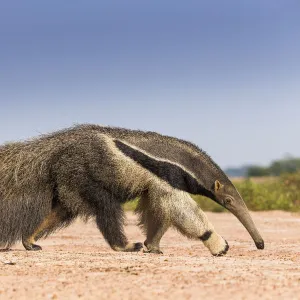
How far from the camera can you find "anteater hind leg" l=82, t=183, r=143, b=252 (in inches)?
352

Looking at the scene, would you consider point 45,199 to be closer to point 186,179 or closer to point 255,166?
point 186,179

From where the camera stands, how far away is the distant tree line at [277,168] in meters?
41.8

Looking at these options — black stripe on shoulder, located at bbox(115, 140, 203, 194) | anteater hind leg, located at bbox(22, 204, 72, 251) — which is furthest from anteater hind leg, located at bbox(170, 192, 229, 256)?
anteater hind leg, located at bbox(22, 204, 72, 251)

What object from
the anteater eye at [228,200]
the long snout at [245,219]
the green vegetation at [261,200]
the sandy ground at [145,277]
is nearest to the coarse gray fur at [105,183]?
the anteater eye at [228,200]

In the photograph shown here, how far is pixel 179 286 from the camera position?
5.58 metres

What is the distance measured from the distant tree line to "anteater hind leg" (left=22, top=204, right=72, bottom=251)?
21.7 meters

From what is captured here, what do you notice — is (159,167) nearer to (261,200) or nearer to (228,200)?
(228,200)

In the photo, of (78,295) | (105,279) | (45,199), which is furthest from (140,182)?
(78,295)

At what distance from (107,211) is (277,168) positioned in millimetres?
35552

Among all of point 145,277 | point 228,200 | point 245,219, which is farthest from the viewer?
point 245,219

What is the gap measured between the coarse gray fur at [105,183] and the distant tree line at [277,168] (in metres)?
21.4

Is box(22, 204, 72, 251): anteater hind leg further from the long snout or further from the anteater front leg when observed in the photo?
the long snout

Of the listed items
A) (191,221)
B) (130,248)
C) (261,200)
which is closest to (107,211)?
(130,248)

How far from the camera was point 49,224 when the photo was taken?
9.37 meters
